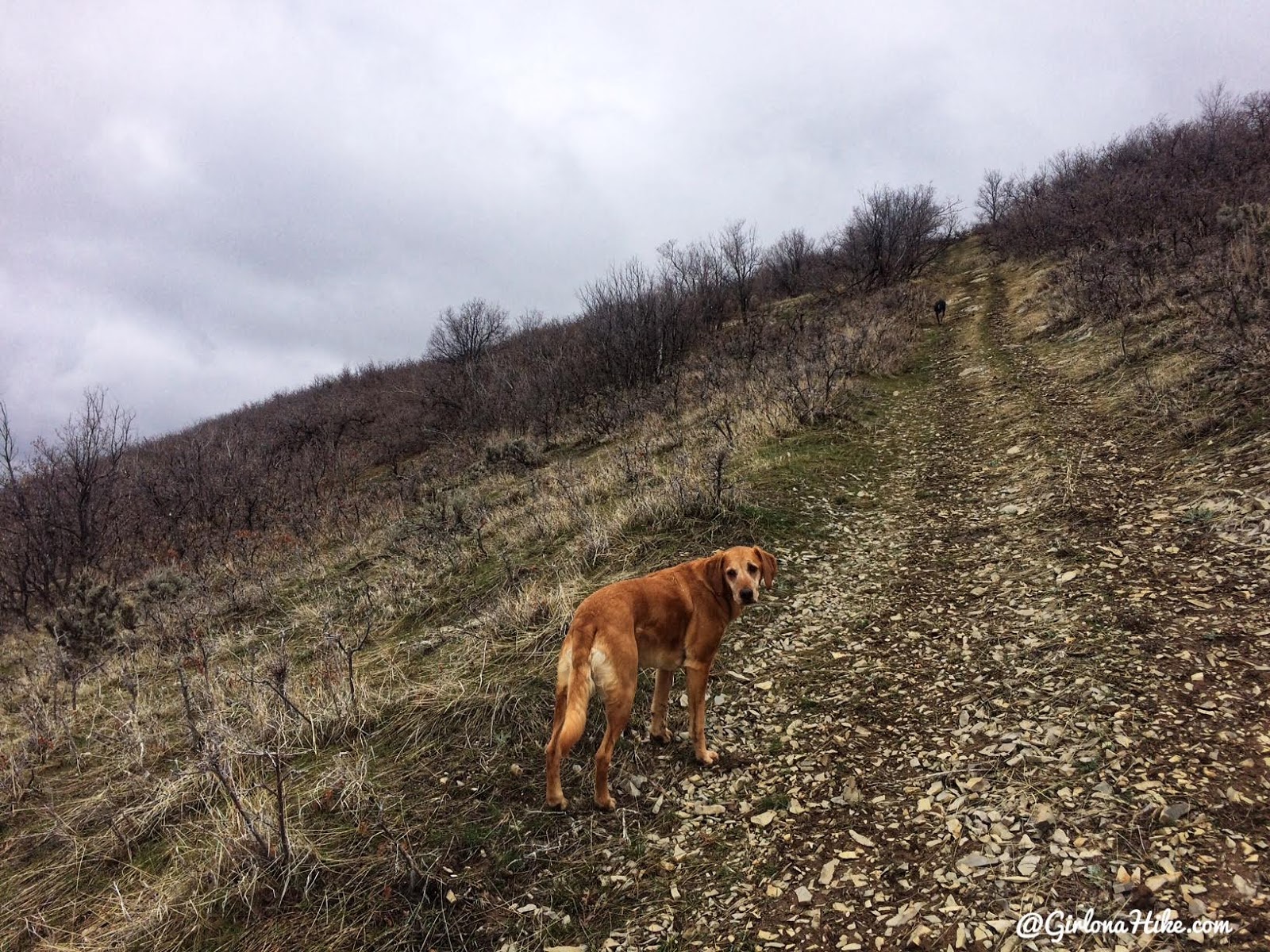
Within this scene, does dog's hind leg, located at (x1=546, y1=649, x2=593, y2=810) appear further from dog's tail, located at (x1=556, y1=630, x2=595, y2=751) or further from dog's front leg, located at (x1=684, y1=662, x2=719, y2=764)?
dog's front leg, located at (x1=684, y1=662, x2=719, y2=764)

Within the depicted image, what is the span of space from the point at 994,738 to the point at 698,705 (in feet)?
6.05

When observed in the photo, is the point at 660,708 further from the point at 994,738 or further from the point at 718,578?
the point at 994,738

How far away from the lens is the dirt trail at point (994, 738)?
8.80ft

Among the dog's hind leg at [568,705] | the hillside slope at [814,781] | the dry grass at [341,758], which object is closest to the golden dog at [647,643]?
the dog's hind leg at [568,705]

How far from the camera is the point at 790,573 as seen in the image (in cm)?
629

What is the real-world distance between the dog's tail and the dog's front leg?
0.80 meters

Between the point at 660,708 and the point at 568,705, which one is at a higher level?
the point at 568,705

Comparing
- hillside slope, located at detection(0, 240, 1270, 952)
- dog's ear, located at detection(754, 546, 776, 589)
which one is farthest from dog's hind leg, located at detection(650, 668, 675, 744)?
dog's ear, located at detection(754, 546, 776, 589)

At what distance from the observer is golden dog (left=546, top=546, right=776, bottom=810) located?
344cm

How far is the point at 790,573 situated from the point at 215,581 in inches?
466

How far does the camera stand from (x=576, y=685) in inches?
132

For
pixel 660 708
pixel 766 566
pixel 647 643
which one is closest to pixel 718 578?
pixel 766 566

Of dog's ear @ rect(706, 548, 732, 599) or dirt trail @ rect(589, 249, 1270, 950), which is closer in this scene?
dirt trail @ rect(589, 249, 1270, 950)

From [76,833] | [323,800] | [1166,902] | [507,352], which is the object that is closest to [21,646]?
[76,833]
